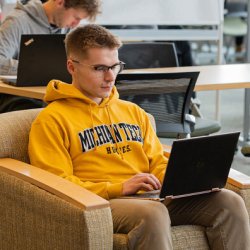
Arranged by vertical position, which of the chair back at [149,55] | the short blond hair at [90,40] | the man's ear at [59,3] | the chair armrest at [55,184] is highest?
the short blond hair at [90,40]

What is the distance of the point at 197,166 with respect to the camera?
96.9 inches

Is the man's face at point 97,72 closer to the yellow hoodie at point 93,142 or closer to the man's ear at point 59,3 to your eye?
the yellow hoodie at point 93,142

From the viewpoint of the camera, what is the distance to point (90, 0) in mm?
4047

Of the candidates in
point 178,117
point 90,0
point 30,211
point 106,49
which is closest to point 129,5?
point 90,0

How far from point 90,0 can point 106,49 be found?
4.70 feet

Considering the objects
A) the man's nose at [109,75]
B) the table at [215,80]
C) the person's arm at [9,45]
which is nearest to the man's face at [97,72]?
the man's nose at [109,75]

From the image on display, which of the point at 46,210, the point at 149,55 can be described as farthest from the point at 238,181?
the point at 149,55

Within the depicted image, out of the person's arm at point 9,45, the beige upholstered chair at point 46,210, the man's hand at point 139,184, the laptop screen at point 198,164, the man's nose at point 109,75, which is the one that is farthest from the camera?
the person's arm at point 9,45

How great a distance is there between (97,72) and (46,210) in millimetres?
570

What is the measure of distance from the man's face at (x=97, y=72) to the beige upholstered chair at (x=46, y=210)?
28 cm

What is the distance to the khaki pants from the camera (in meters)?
2.33

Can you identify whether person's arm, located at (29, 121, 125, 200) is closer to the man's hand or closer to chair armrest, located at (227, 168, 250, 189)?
the man's hand

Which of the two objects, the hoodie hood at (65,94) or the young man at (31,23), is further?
the young man at (31,23)

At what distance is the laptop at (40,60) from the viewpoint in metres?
3.57
